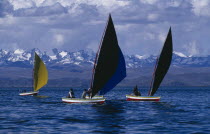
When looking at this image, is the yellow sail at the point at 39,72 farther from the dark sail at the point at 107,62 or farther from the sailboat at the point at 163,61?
the dark sail at the point at 107,62

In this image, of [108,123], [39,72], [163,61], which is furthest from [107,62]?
[39,72]

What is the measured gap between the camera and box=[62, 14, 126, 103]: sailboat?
67.7 meters

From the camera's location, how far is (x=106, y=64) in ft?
229

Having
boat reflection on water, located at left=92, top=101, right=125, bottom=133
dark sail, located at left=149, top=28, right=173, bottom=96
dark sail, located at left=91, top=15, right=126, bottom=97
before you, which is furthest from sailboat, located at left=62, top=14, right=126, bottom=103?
boat reflection on water, located at left=92, top=101, right=125, bottom=133

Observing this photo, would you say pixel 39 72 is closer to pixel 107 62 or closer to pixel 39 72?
pixel 39 72

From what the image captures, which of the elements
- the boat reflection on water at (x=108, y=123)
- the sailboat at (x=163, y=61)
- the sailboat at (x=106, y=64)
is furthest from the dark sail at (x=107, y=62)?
the boat reflection on water at (x=108, y=123)

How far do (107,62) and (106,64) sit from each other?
36cm

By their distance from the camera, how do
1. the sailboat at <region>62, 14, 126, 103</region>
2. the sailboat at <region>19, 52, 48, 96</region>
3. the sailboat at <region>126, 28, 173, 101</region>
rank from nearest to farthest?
1. the sailboat at <region>62, 14, 126, 103</region>
2. the sailboat at <region>126, 28, 173, 101</region>
3. the sailboat at <region>19, 52, 48, 96</region>

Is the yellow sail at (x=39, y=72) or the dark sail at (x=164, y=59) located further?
the yellow sail at (x=39, y=72)

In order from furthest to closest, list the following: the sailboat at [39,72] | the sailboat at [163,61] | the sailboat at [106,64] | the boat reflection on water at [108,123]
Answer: the sailboat at [39,72], the sailboat at [163,61], the sailboat at [106,64], the boat reflection on water at [108,123]

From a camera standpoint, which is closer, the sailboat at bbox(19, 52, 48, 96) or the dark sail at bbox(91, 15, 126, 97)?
the dark sail at bbox(91, 15, 126, 97)

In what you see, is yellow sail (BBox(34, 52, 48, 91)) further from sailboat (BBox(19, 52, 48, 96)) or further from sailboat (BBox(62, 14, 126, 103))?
sailboat (BBox(62, 14, 126, 103))

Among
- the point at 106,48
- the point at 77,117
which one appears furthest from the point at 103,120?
the point at 106,48

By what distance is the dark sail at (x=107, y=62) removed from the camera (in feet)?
222
